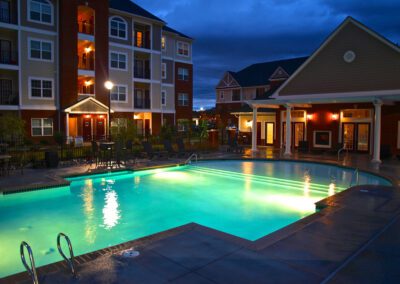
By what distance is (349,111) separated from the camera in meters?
23.6

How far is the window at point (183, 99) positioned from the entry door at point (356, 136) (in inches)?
783

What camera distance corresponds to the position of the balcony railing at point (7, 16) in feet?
81.0

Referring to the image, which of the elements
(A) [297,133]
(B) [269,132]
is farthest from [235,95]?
(A) [297,133]

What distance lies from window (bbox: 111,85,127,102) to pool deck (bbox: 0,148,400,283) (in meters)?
26.0

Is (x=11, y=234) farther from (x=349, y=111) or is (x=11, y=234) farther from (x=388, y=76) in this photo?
(x=349, y=111)

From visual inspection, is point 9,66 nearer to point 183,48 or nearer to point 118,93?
point 118,93

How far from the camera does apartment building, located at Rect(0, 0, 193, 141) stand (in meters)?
25.3

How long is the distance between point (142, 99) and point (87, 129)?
7262mm

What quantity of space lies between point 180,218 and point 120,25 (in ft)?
85.6

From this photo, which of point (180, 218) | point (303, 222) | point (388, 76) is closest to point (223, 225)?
point (180, 218)

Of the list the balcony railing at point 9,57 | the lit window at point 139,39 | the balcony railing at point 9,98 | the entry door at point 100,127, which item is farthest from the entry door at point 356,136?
the balcony railing at point 9,57

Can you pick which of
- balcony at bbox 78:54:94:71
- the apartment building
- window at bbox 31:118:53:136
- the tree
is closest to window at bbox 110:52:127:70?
the apartment building

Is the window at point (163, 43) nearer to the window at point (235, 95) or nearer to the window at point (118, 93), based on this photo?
the window at point (118, 93)

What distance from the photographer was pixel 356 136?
77.2 feet
